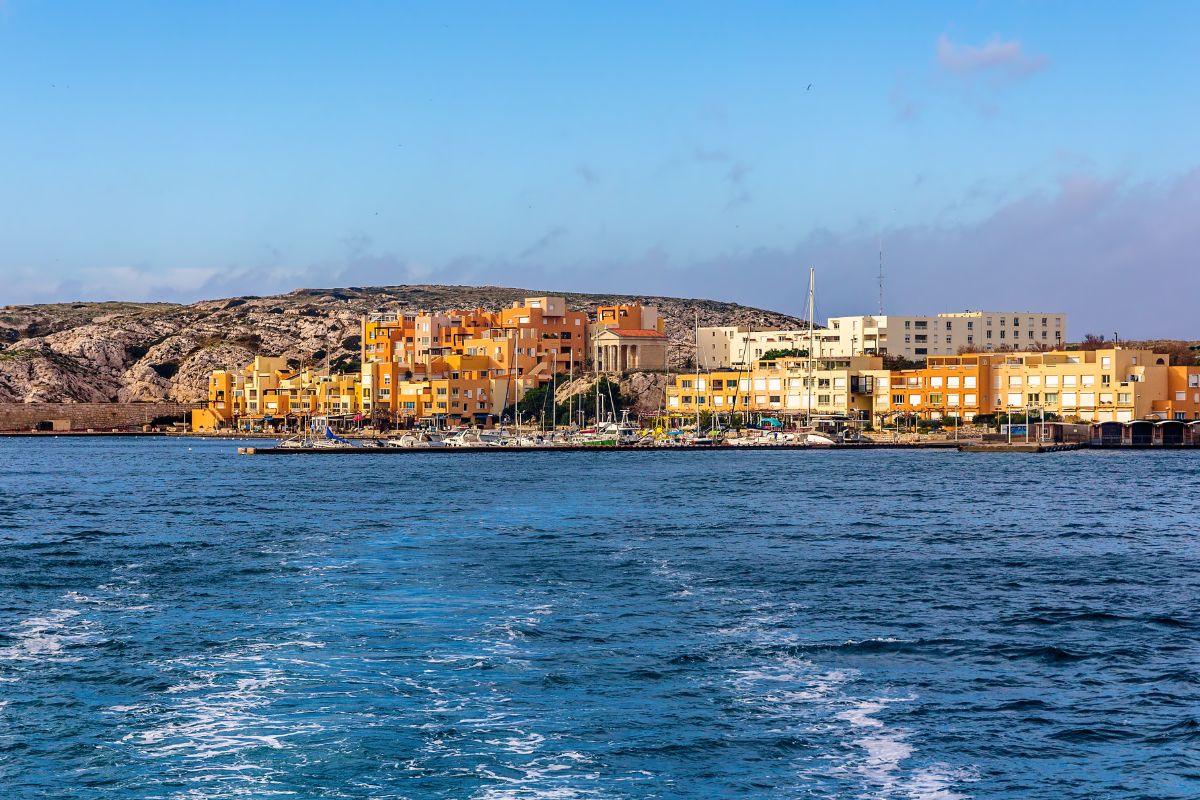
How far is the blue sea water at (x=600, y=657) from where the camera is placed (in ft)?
53.0

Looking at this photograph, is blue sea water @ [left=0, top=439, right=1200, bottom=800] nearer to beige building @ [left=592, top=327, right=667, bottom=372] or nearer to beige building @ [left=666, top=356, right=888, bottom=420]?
beige building @ [left=666, top=356, right=888, bottom=420]

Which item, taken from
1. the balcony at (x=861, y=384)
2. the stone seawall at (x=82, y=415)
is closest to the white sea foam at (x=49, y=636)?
the balcony at (x=861, y=384)

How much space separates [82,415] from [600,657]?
579 feet

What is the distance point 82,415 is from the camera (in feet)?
600

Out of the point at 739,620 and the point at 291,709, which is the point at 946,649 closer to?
the point at 739,620

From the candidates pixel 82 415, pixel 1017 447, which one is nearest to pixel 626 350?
pixel 1017 447

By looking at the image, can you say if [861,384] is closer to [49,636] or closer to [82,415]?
[82,415]

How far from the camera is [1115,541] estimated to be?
4178cm

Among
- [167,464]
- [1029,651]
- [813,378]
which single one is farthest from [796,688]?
[813,378]

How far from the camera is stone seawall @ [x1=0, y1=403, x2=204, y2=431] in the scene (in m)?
181

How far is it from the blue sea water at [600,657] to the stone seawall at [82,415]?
14231 cm

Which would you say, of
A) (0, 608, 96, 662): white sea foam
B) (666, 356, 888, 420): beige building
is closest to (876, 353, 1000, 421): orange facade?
(666, 356, 888, 420): beige building

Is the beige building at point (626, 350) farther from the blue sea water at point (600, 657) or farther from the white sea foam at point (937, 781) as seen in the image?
the white sea foam at point (937, 781)

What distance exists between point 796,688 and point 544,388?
141 m
